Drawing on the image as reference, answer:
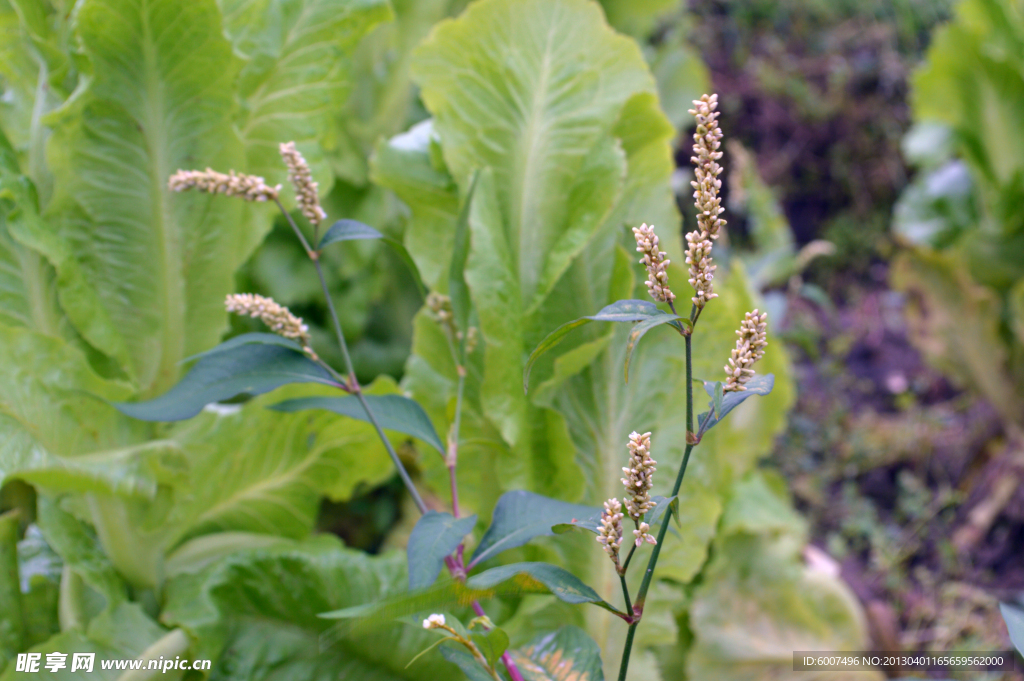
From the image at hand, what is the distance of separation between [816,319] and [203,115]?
71.1 inches

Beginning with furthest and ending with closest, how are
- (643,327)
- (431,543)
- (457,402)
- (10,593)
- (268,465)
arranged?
(268,465)
(10,593)
(457,402)
(431,543)
(643,327)

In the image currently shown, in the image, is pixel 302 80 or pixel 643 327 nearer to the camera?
pixel 643 327

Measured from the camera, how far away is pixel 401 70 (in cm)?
144

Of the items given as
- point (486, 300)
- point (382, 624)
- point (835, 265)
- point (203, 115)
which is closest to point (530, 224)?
point (486, 300)

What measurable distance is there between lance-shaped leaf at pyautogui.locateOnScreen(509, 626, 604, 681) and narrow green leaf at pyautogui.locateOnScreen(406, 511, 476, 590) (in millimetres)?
119

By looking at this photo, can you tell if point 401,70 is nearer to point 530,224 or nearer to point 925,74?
point 530,224

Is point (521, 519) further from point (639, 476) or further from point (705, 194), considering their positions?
point (705, 194)

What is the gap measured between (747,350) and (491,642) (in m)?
0.23

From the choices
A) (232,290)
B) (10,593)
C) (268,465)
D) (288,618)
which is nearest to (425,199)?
(232,290)

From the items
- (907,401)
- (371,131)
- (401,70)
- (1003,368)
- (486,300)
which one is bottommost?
(907,401)

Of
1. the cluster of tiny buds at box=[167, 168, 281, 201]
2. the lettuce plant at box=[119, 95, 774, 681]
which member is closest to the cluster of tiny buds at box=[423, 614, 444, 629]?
the lettuce plant at box=[119, 95, 774, 681]

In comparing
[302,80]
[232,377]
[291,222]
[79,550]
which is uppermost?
[302,80]

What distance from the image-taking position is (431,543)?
0.46m

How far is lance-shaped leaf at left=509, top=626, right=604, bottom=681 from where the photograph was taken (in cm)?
50
